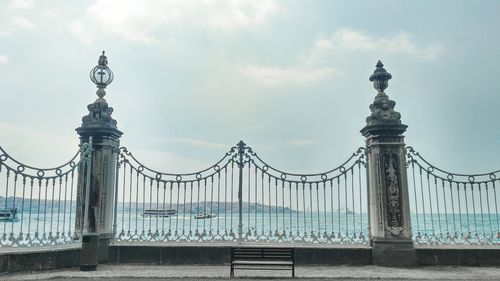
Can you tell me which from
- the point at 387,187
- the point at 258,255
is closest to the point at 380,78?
the point at 387,187

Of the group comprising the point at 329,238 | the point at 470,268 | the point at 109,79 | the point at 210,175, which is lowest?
the point at 470,268

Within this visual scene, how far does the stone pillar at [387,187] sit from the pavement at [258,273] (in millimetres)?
481

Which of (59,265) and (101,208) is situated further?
(101,208)

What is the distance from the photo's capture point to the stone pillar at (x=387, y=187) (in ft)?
31.1

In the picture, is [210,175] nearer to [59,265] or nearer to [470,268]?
[59,265]

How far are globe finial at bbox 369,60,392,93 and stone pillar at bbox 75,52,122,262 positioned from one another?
262 inches

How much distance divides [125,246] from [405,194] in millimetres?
6750

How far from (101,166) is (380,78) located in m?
7.22

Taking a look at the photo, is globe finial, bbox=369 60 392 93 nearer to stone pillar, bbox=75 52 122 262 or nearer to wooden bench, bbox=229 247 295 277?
wooden bench, bbox=229 247 295 277

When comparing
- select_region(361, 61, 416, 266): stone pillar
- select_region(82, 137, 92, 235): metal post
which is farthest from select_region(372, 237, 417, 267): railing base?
select_region(82, 137, 92, 235): metal post

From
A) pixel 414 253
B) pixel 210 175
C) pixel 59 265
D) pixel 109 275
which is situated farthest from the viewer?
pixel 210 175

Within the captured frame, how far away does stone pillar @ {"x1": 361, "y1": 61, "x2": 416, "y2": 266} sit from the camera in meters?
9.49

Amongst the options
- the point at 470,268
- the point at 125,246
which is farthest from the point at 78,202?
the point at 470,268

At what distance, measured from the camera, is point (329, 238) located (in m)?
9.95
